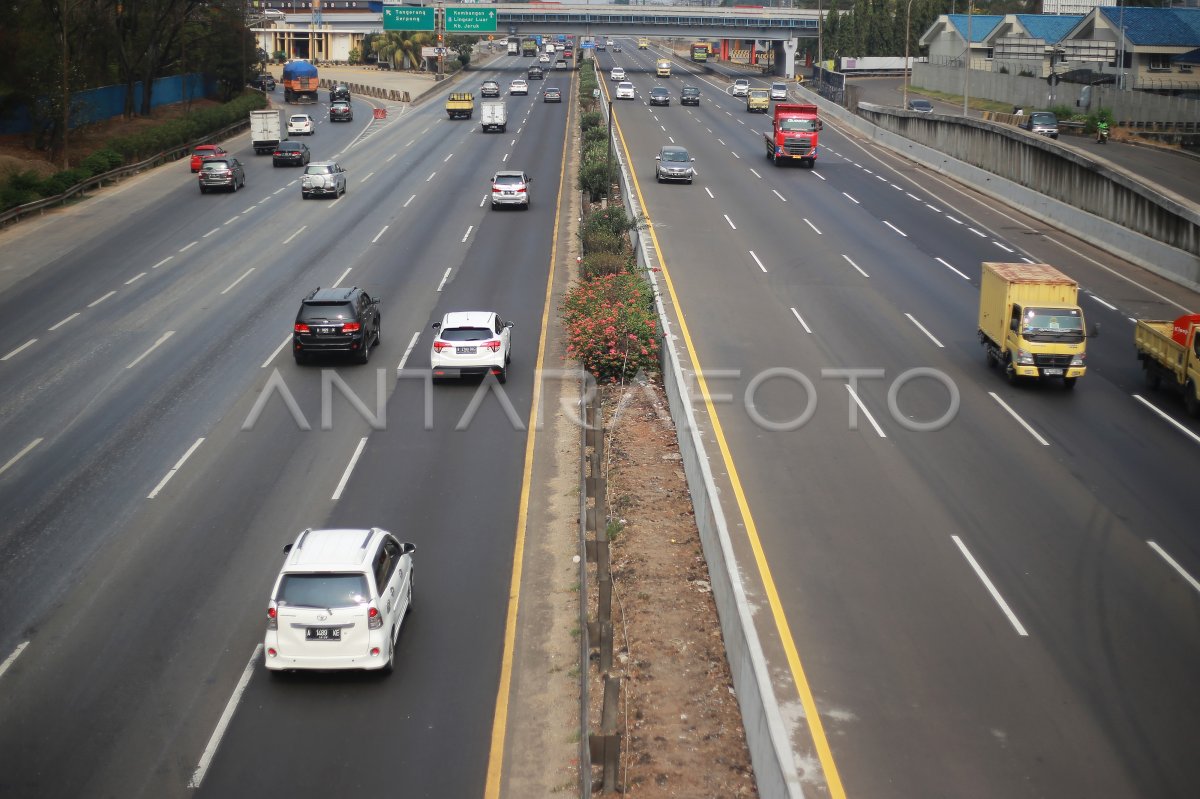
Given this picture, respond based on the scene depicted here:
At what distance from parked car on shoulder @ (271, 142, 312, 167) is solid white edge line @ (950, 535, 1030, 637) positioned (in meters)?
53.2

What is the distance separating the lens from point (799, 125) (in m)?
59.4

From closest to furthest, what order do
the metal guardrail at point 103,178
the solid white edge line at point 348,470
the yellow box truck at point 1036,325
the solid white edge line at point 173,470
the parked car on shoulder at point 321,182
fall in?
1. the solid white edge line at point 348,470
2. the solid white edge line at point 173,470
3. the yellow box truck at point 1036,325
4. the metal guardrail at point 103,178
5. the parked car on shoulder at point 321,182

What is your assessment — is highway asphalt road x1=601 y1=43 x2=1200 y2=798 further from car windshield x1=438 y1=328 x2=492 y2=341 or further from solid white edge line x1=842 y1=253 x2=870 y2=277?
car windshield x1=438 y1=328 x2=492 y2=341

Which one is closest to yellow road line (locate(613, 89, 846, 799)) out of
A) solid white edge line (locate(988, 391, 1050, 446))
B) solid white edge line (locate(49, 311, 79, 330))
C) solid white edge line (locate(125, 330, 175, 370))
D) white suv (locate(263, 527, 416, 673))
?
white suv (locate(263, 527, 416, 673))

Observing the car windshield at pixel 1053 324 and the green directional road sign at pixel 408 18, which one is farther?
the green directional road sign at pixel 408 18

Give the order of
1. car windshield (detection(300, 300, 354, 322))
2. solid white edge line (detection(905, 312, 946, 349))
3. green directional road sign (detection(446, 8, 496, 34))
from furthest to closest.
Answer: green directional road sign (detection(446, 8, 496, 34))
solid white edge line (detection(905, 312, 946, 349))
car windshield (detection(300, 300, 354, 322))

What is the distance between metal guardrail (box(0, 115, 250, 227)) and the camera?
4775 cm

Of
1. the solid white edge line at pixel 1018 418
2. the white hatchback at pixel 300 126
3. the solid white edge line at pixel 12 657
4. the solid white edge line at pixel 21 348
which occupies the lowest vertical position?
the solid white edge line at pixel 12 657

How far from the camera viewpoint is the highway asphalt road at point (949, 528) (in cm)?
1305

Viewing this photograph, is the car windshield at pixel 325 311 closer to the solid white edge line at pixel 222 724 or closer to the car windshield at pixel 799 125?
the solid white edge line at pixel 222 724

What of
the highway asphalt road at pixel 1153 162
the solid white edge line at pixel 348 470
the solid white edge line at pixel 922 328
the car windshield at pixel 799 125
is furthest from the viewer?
the car windshield at pixel 799 125

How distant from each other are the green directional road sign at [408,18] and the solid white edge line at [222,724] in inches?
4514

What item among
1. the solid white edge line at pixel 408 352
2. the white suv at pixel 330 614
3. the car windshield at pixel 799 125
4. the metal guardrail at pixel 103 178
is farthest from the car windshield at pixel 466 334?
the car windshield at pixel 799 125

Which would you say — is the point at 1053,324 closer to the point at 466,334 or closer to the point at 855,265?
the point at 855,265
